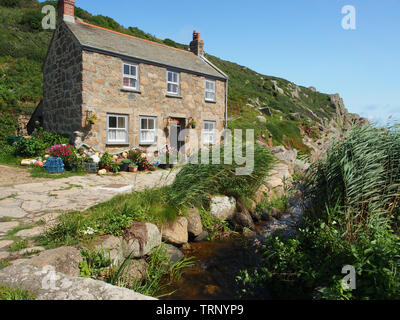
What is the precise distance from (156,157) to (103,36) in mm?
6588

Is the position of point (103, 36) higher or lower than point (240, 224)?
higher

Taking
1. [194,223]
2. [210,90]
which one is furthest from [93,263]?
[210,90]

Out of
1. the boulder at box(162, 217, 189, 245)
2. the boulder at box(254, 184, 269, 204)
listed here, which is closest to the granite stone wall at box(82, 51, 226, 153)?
the boulder at box(254, 184, 269, 204)

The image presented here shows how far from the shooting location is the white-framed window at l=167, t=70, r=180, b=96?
14.2 meters

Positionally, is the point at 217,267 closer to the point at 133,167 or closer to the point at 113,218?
the point at 113,218

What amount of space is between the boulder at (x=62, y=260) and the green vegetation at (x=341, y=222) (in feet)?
7.40

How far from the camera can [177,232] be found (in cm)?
508

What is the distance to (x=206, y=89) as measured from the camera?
1605 cm

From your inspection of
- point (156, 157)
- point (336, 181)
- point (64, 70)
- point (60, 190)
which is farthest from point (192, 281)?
point (64, 70)

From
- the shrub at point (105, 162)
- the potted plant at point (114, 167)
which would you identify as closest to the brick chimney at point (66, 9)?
the shrub at point (105, 162)

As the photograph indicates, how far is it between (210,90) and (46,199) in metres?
12.3

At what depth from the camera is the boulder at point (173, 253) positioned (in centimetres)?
467

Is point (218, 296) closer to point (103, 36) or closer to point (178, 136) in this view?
point (178, 136)

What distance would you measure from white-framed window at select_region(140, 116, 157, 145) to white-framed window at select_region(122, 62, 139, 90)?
5.29 ft
